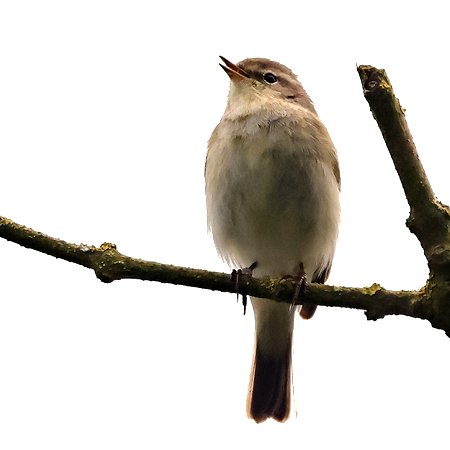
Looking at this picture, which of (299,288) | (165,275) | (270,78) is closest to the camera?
(165,275)

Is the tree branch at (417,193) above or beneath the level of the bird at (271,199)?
beneath

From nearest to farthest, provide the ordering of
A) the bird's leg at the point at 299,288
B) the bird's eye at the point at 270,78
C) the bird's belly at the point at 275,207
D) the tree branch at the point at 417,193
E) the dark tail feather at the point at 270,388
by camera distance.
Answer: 1. the tree branch at the point at 417,193
2. the bird's leg at the point at 299,288
3. the bird's belly at the point at 275,207
4. the dark tail feather at the point at 270,388
5. the bird's eye at the point at 270,78

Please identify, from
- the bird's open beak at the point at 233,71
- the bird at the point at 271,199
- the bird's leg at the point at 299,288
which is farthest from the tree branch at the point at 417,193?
the bird's open beak at the point at 233,71

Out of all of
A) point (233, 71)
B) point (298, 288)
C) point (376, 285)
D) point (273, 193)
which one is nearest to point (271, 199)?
point (273, 193)

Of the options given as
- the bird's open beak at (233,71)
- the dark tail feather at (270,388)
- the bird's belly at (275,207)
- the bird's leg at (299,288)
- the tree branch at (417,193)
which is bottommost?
the dark tail feather at (270,388)

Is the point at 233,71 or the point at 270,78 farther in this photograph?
the point at 270,78

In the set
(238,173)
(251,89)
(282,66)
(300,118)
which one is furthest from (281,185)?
(282,66)

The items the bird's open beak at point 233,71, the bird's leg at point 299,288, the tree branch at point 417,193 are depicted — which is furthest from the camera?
the bird's open beak at point 233,71

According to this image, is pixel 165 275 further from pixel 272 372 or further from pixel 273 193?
pixel 272 372

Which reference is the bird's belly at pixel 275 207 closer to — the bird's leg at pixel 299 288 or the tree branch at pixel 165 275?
the bird's leg at pixel 299 288
